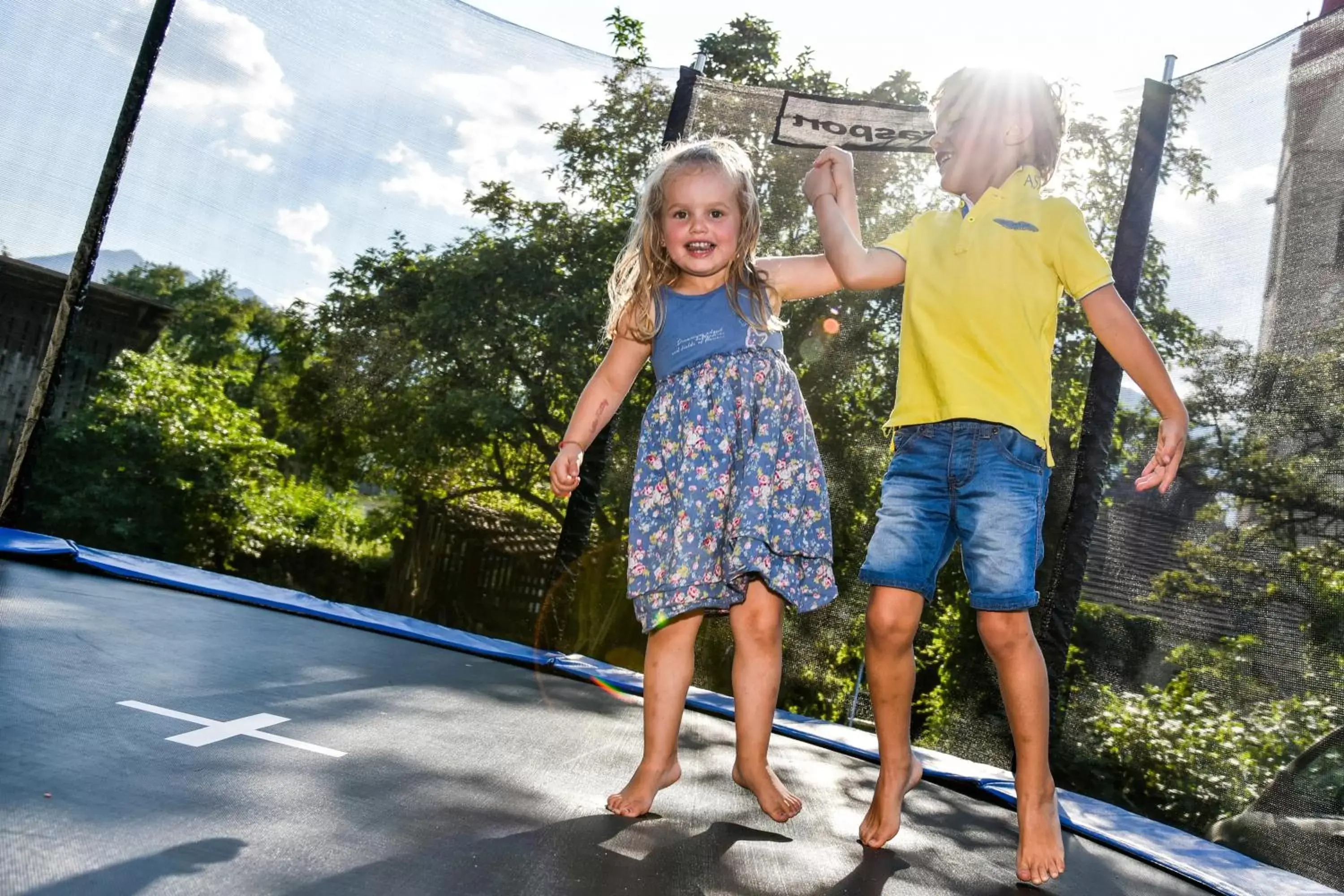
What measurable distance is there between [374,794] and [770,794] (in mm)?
450

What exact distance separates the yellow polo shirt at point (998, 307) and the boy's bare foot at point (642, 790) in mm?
492

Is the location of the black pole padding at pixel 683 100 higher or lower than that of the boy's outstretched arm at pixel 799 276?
higher

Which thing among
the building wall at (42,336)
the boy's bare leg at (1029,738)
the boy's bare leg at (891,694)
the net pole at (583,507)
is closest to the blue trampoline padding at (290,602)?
the net pole at (583,507)

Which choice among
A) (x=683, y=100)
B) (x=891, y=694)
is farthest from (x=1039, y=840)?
(x=683, y=100)

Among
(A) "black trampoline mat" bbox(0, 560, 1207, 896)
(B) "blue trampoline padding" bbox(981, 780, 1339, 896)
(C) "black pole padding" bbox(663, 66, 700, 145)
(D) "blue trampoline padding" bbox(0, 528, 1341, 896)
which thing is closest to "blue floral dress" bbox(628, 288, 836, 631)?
(A) "black trampoline mat" bbox(0, 560, 1207, 896)

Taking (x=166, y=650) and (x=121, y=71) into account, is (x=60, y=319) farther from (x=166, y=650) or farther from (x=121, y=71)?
(x=166, y=650)

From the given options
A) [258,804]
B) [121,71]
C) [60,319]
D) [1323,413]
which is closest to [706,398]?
[258,804]

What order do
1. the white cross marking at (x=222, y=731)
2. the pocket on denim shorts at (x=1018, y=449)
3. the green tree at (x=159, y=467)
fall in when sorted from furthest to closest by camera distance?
the green tree at (x=159, y=467), the pocket on denim shorts at (x=1018, y=449), the white cross marking at (x=222, y=731)

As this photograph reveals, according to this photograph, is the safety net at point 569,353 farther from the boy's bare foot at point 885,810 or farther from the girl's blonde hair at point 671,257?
the girl's blonde hair at point 671,257

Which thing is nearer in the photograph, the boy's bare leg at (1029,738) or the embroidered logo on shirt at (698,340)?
the boy's bare leg at (1029,738)

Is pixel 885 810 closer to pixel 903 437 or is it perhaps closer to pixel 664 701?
pixel 664 701

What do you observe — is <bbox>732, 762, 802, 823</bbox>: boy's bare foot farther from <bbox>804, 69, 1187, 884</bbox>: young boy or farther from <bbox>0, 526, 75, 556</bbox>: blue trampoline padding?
<bbox>0, 526, 75, 556</bbox>: blue trampoline padding

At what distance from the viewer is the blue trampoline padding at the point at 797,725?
1.49m

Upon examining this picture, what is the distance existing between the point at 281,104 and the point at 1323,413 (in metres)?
2.82
